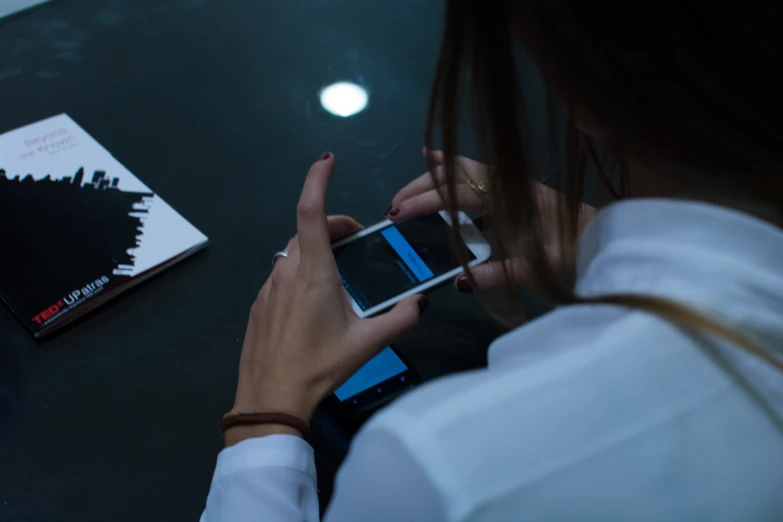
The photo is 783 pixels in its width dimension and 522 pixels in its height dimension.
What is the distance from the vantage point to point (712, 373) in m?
0.30

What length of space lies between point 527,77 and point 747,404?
0.27 meters

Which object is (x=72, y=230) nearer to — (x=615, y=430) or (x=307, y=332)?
(x=307, y=332)

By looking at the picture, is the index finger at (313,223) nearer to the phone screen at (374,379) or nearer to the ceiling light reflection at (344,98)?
the phone screen at (374,379)

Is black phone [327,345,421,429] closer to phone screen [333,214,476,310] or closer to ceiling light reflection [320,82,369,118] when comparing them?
phone screen [333,214,476,310]

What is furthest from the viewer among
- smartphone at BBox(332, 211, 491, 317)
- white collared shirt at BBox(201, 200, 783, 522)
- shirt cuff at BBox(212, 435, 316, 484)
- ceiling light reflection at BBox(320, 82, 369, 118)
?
ceiling light reflection at BBox(320, 82, 369, 118)

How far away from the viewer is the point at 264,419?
549 millimetres

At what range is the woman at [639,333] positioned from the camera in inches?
11.4

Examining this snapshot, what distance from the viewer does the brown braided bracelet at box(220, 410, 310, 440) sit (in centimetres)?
55

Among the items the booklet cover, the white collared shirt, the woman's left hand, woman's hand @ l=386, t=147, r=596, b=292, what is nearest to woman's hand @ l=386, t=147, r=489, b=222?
woman's hand @ l=386, t=147, r=596, b=292

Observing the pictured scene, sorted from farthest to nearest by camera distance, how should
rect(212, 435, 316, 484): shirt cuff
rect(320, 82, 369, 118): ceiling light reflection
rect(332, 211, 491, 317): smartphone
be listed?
rect(320, 82, 369, 118): ceiling light reflection, rect(332, 211, 491, 317): smartphone, rect(212, 435, 316, 484): shirt cuff

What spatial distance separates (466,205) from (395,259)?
0.10 meters

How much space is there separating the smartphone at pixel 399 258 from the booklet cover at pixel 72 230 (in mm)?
166

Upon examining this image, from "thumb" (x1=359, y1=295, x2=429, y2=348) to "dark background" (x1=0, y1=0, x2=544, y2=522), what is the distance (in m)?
0.05

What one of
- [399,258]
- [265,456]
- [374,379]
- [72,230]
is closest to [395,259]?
[399,258]
